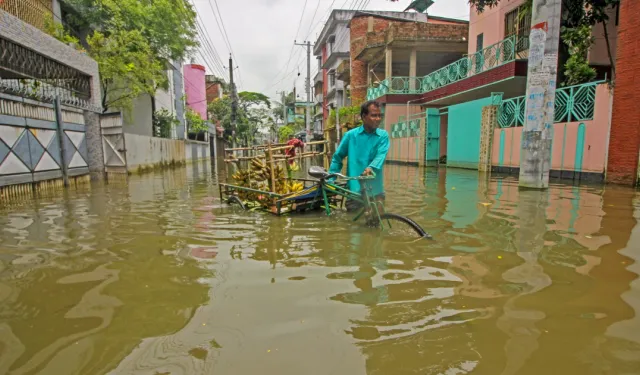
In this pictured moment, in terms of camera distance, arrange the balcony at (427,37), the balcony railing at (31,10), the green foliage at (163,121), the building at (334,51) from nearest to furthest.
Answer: the balcony railing at (31,10) → the balcony at (427,37) → the green foliage at (163,121) → the building at (334,51)

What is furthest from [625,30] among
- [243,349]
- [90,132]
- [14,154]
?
[90,132]

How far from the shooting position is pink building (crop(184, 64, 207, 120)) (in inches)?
1422

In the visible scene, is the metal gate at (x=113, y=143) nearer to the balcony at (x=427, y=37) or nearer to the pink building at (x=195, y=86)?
the balcony at (x=427, y=37)

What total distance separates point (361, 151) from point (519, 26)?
14.4m

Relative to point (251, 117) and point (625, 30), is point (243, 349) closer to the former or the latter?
point (625, 30)

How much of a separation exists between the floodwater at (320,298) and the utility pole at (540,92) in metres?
3.19

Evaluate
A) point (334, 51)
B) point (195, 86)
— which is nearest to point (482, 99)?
point (334, 51)

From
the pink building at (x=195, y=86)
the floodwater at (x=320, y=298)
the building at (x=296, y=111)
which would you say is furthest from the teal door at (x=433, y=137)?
the building at (x=296, y=111)

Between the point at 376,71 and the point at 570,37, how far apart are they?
17716 millimetres

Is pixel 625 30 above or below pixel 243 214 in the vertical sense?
above

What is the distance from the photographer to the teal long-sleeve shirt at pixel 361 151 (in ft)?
15.4

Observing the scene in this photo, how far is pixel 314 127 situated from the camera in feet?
178

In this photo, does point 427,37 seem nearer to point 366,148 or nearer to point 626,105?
point 626,105

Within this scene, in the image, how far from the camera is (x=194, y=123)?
107 feet
